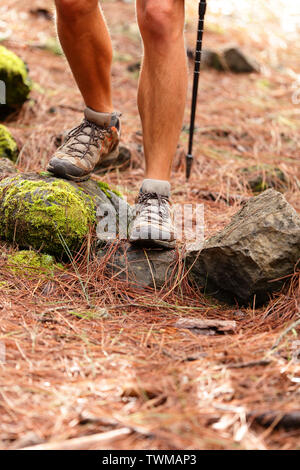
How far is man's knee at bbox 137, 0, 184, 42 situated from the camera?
1970 mm

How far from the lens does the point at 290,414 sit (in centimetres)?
111

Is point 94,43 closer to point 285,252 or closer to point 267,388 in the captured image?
point 285,252

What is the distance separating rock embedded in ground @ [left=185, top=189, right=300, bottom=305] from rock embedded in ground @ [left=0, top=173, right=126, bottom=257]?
1.99ft

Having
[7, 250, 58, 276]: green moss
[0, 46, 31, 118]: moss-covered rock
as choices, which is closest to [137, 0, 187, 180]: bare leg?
[7, 250, 58, 276]: green moss

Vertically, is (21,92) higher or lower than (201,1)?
lower

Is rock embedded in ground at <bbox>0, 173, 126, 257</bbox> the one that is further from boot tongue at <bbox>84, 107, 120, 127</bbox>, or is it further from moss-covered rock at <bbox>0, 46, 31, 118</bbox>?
moss-covered rock at <bbox>0, 46, 31, 118</bbox>

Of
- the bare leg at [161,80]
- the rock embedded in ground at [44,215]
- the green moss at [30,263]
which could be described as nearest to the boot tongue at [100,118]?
the bare leg at [161,80]

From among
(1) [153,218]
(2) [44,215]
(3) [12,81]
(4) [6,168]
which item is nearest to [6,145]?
(4) [6,168]

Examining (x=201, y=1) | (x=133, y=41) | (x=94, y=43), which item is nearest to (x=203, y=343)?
(x=94, y=43)

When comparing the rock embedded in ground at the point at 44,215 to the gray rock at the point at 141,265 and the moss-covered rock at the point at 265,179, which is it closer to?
the gray rock at the point at 141,265

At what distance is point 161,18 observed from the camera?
1.97 m

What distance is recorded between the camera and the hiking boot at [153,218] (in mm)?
2023

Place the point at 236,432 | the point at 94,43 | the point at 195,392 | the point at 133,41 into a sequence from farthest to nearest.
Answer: the point at 133,41 < the point at 94,43 < the point at 195,392 < the point at 236,432

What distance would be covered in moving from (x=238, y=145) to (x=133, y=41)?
341 cm
